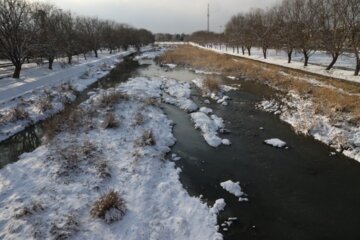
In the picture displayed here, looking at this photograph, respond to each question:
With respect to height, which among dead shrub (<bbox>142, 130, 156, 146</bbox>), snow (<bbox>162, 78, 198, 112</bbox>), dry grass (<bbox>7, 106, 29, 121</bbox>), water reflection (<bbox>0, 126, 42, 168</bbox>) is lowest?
water reflection (<bbox>0, 126, 42, 168</bbox>)

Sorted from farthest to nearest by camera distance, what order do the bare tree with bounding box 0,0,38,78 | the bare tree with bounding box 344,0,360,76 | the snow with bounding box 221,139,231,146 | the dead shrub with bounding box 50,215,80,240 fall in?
1. the bare tree with bounding box 0,0,38,78
2. the bare tree with bounding box 344,0,360,76
3. the snow with bounding box 221,139,231,146
4. the dead shrub with bounding box 50,215,80,240

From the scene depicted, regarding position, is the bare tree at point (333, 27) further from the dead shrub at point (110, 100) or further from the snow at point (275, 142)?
the dead shrub at point (110, 100)

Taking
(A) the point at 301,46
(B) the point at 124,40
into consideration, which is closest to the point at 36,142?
(A) the point at 301,46

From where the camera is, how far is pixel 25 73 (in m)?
33.2

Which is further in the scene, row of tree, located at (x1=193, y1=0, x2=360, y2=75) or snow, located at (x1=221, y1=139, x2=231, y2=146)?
row of tree, located at (x1=193, y1=0, x2=360, y2=75)

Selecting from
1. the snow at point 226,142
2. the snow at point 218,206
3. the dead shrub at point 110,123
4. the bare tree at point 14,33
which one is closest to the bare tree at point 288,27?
the snow at point 226,142

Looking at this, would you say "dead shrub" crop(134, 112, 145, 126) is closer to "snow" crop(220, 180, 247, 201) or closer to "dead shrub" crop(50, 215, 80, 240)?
"snow" crop(220, 180, 247, 201)

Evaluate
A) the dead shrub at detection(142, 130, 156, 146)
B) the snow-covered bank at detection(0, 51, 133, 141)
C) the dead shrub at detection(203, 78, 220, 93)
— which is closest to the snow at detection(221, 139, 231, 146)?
the dead shrub at detection(142, 130, 156, 146)

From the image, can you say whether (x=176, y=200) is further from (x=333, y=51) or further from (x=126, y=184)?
(x=333, y=51)

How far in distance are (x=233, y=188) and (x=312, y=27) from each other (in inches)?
1237

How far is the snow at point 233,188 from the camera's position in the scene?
10.6 m

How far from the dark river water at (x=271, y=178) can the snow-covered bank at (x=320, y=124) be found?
575 millimetres

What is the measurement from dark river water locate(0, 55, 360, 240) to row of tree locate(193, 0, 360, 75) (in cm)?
1560

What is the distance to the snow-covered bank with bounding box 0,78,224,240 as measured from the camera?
27.3ft
